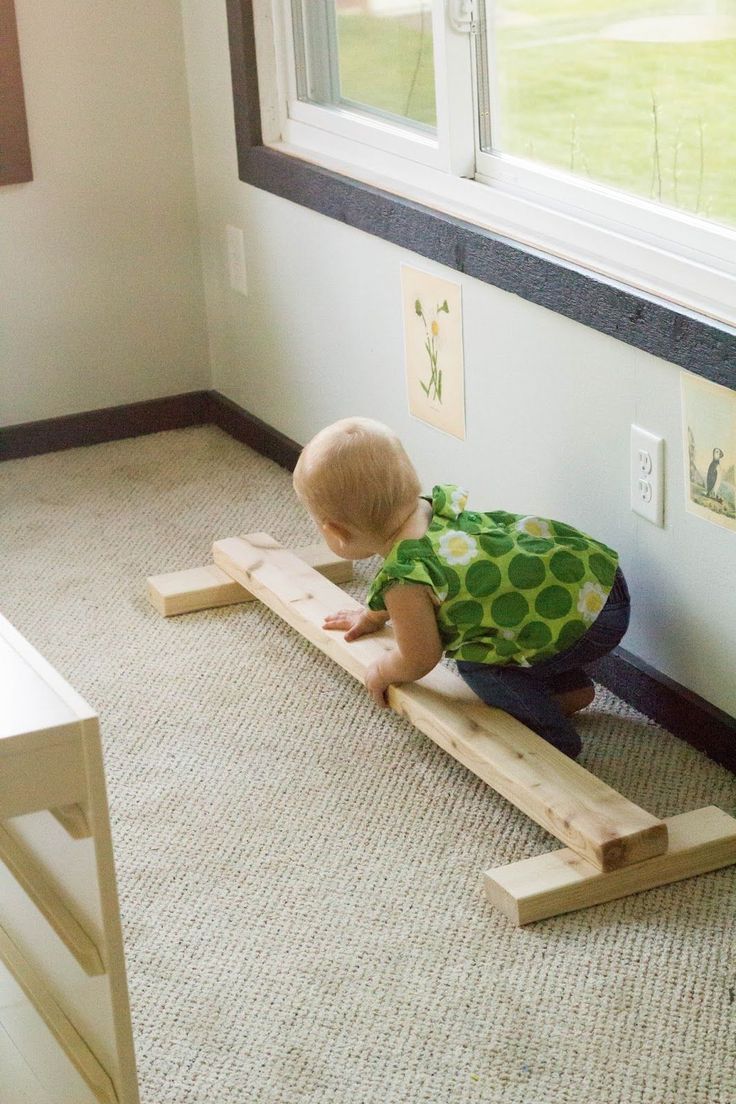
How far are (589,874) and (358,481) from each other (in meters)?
0.55

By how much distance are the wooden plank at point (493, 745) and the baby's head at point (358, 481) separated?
209 millimetres

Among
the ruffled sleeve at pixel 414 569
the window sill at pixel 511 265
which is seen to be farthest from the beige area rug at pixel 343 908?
the window sill at pixel 511 265

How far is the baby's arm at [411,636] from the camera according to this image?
5.89 feet

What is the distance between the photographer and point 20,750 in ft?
3.40

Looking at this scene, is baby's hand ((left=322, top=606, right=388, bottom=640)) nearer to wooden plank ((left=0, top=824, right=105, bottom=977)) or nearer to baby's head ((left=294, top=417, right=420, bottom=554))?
baby's head ((left=294, top=417, right=420, bottom=554))

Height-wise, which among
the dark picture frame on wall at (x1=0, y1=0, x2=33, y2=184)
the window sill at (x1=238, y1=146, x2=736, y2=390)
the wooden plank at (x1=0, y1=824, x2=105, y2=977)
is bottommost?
the wooden plank at (x1=0, y1=824, x2=105, y2=977)

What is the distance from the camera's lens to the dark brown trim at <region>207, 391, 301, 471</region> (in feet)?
9.23

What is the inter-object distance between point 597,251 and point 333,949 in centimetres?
93

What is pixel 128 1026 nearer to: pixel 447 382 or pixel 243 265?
pixel 447 382

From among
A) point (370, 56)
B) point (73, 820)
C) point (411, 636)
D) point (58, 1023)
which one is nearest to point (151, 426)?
point (370, 56)

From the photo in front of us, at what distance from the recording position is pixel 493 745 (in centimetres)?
176

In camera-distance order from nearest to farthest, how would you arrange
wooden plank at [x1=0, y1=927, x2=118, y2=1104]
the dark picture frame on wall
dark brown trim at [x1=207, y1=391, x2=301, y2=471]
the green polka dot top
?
wooden plank at [x1=0, y1=927, x2=118, y2=1104] < the green polka dot top < the dark picture frame on wall < dark brown trim at [x1=207, y1=391, x2=301, y2=471]

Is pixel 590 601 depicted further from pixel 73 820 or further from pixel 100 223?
pixel 100 223

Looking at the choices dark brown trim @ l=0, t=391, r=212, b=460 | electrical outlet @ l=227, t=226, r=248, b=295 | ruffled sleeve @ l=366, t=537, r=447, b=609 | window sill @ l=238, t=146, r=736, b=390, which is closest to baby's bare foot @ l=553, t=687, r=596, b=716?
ruffled sleeve @ l=366, t=537, r=447, b=609
